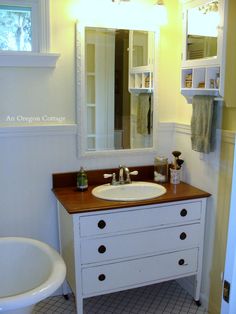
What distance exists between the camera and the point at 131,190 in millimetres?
2572

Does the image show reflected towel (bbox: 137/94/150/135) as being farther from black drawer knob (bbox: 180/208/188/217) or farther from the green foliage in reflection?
the green foliage in reflection

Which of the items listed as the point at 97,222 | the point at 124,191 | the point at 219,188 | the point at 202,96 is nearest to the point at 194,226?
the point at 219,188

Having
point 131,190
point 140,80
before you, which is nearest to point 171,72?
point 140,80

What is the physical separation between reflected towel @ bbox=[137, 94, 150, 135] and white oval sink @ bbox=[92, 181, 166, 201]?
42 centimetres

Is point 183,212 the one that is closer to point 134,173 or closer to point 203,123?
point 134,173

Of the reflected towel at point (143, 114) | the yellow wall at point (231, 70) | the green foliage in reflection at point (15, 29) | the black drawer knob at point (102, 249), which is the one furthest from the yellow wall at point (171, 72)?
the black drawer knob at point (102, 249)

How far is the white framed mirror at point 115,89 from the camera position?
2.48m

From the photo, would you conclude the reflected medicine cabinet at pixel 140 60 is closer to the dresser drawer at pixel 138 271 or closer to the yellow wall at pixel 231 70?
the yellow wall at pixel 231 70

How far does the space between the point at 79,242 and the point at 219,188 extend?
978 millimetres

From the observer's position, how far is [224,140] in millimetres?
2264

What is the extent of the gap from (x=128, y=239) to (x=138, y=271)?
25cm

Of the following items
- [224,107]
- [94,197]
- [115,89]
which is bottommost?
[94,197]

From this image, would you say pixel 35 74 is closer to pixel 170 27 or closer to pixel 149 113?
pixel 149 113

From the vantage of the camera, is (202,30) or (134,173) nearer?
(202,30)
